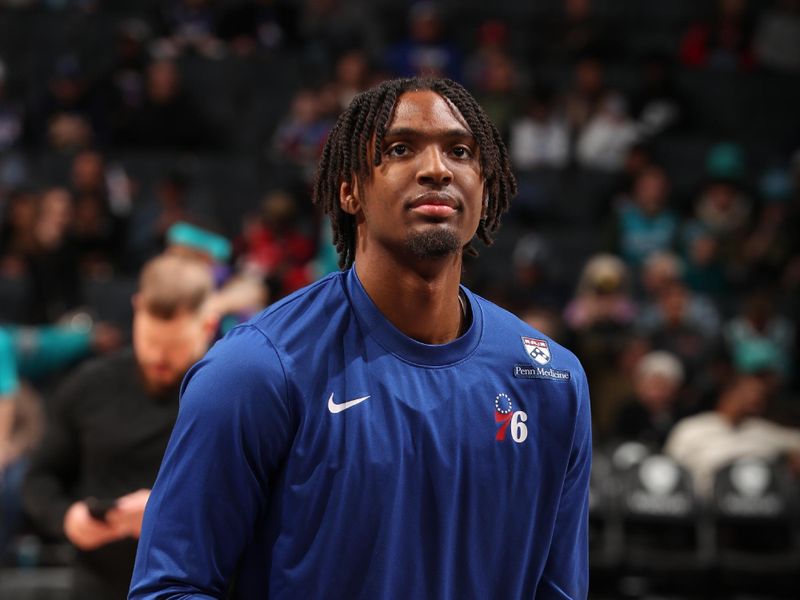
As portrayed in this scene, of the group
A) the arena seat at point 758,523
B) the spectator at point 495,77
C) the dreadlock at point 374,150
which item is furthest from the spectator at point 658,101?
the dreadlock at point 374,150

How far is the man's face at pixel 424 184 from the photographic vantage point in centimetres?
229

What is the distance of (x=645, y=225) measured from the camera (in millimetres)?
10359

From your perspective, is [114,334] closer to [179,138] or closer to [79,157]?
[79,157]

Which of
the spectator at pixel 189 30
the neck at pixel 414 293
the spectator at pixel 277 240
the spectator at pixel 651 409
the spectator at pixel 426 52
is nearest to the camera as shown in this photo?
the neck at pixel 414 293

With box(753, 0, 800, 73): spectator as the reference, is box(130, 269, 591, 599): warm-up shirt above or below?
below

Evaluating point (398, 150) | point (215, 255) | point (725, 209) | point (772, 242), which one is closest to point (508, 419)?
point (398, 150)

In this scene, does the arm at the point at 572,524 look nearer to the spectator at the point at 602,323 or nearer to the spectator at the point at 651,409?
the spectator at the point at 651,409

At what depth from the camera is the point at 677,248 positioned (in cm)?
1042

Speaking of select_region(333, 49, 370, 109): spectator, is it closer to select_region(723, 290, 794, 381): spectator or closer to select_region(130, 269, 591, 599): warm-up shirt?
select_region(723, 290, 794, 381): spectator

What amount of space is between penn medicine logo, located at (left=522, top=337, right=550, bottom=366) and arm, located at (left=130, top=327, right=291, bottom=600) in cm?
52

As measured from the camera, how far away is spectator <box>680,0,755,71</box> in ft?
40.7

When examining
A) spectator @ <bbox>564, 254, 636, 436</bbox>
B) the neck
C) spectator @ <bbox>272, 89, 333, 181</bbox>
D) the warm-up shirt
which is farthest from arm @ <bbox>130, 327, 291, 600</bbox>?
spectator @ <bbox>272, 89, 333, 181</bbox>

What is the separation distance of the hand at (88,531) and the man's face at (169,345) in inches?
17.5

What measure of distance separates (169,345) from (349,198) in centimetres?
153
